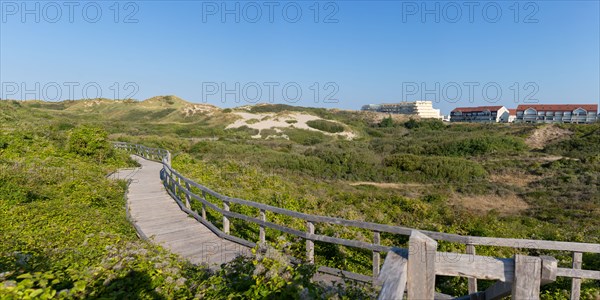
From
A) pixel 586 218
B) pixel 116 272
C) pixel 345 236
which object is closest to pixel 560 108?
pixel 586 218

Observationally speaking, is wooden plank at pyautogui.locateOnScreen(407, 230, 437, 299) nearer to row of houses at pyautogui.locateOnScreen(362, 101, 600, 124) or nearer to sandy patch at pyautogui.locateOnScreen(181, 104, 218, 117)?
sandy patch at pyautogui.locateOnScreen(181, 104, 218, 117)

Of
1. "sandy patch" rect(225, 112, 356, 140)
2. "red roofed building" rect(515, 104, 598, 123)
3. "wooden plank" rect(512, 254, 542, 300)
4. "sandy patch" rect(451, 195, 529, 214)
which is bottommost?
"sandy patch" rect(451, 195, 529, 214)

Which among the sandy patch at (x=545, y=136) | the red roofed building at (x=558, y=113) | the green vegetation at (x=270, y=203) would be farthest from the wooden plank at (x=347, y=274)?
the red roofed building at (x=558, y=113)

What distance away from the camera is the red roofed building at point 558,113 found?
280 feet

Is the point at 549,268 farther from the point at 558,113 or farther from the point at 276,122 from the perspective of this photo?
the point at 558,113

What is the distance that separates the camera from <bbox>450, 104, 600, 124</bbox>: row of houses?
85750 mm

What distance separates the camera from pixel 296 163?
32.4 m

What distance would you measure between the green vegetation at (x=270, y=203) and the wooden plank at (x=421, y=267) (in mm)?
1240

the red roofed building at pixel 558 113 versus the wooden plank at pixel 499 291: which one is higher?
the red roofed building at pixel 558 113

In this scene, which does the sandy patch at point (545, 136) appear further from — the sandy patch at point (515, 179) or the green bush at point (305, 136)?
the green bush at point (305, 136)

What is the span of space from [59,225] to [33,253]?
8.69 ft

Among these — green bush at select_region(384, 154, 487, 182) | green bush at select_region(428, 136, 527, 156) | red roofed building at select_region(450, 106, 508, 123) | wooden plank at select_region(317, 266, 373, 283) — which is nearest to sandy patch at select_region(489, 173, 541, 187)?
green bush at select_region(384, 154, 487, 182)

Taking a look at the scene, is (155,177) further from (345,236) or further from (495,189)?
(495,189)

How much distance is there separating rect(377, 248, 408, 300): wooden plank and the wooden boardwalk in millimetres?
Result: 4568
